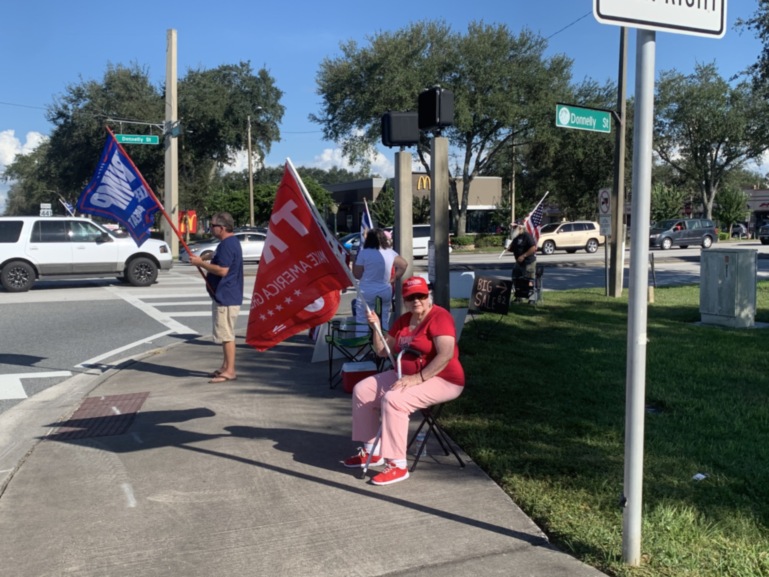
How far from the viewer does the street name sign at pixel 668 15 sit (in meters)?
3.35

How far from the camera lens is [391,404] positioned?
495 cm

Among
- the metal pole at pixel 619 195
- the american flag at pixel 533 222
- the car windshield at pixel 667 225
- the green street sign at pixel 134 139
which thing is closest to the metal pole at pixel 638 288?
the metal pole at pixel 619 195

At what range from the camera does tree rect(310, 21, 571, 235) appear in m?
38.1

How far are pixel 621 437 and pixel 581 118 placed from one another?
885cm

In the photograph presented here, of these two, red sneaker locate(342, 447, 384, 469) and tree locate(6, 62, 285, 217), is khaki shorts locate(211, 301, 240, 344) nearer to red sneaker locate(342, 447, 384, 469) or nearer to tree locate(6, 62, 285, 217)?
red sneaker locate(342, 447, 384, 469)

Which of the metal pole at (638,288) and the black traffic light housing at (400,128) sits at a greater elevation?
the black traffic light housing at (400,128)

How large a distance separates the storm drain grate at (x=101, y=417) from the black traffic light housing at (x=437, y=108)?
3.94 m

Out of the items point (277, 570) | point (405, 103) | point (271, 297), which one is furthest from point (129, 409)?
point (405, 103)

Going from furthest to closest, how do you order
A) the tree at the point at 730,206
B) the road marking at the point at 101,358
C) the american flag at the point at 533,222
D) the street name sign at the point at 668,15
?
1. the tree at the point at 730,206
2. the american flag at the point at 533,222
3. the road marking at the point at 101,358
4. the street name sign at the point at 668,15

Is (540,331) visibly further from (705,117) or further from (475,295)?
(705,117)

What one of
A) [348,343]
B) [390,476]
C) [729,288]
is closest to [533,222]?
[729,288]

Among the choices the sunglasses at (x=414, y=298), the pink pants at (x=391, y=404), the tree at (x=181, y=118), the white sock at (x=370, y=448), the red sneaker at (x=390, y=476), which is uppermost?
the tree at (x=181, y=118)

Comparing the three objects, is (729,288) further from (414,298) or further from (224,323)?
(414,298)

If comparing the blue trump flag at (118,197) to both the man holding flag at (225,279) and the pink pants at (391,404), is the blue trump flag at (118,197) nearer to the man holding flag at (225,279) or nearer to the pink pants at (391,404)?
the man holding flag at (225,279)
